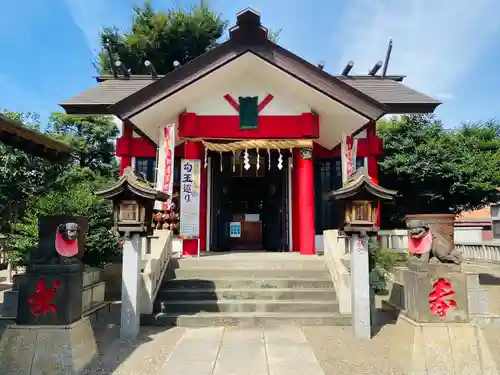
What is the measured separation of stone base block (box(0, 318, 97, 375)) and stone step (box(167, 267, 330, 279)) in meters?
3.58

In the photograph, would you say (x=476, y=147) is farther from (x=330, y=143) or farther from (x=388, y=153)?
(x=330, y=143)

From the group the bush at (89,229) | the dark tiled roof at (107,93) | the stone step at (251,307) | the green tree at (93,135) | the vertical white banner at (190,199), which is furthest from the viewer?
the green tree at (93,135)

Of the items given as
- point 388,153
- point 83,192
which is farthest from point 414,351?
point 388,153

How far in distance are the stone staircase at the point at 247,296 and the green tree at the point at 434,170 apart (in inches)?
279

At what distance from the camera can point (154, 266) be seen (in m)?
7.21

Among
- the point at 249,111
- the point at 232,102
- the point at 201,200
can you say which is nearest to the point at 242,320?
the point at 201,200

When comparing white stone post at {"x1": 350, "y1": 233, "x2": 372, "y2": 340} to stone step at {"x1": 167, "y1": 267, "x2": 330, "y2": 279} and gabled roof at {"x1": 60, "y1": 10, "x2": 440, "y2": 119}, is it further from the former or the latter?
gabled roof at {"x1": 60, "y1": 10, "x2": 440, "y2": 119}

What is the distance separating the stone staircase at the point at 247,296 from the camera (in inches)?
266

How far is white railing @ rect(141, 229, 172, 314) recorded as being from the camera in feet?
22.6

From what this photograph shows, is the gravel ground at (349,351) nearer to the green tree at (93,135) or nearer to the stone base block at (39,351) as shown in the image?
the stone base block at (39,351)

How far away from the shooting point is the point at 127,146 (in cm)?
1166

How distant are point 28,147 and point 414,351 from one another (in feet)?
20.1

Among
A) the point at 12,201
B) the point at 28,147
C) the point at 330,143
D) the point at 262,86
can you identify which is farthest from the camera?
the point at 12,201

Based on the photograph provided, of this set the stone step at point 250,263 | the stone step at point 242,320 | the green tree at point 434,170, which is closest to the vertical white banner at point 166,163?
the stone step at point 250,263
